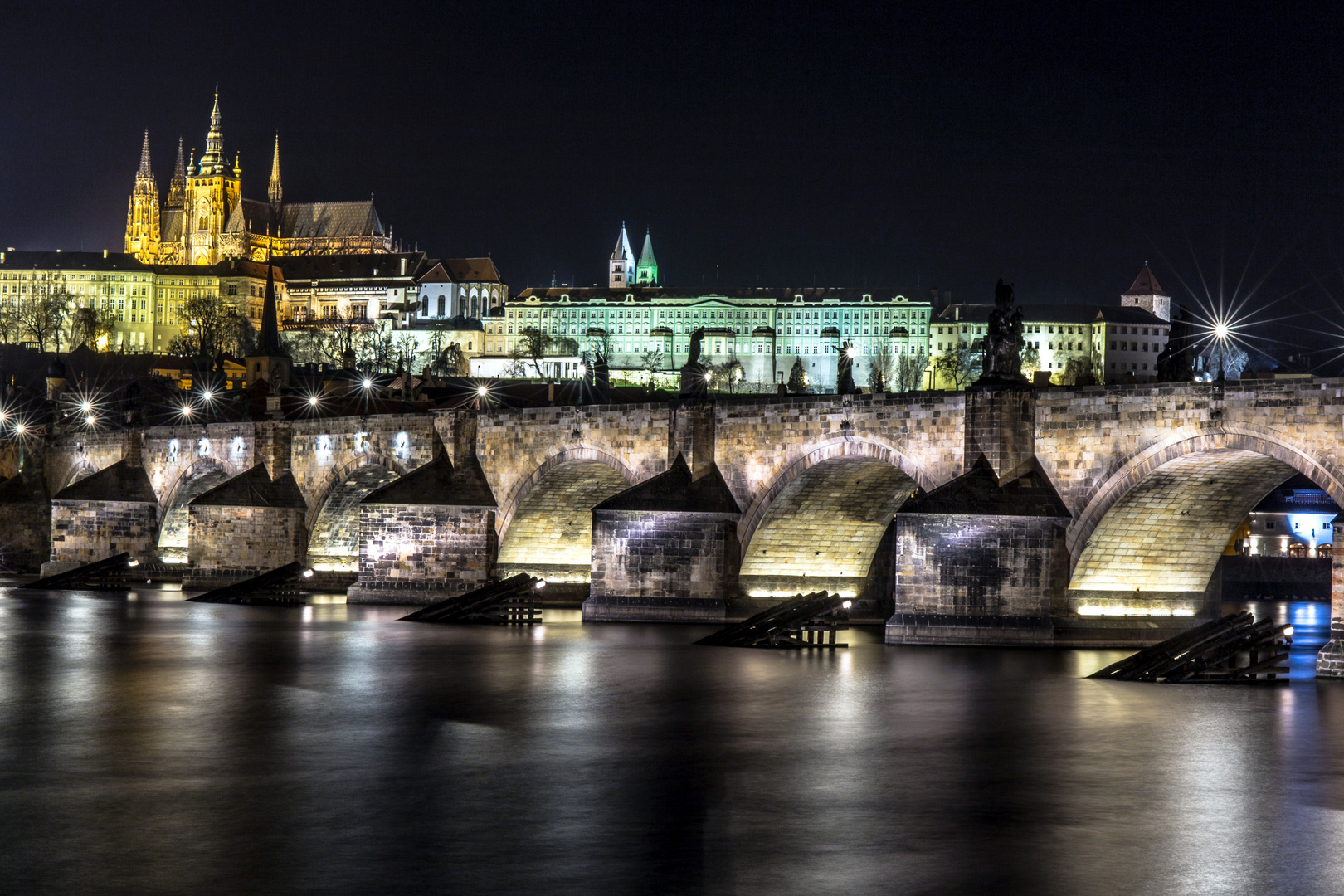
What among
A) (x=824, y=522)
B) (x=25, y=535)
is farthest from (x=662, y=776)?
(x=25, y=535)

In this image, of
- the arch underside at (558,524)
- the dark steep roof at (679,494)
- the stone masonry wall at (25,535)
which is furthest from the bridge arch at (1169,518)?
the stone masonry wall at (25,535)

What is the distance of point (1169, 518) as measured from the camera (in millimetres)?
30562

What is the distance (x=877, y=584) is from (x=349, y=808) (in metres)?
25.3

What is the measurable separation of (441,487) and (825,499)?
11336 millimetres

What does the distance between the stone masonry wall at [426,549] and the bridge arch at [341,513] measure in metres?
6.25

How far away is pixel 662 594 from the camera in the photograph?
36906 mm

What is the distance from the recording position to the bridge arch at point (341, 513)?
51062mm

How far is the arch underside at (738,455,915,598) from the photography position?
36719 mm

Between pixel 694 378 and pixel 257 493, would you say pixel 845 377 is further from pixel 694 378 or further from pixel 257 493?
pixel 257 493

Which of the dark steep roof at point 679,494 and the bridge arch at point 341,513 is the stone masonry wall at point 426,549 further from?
the dark steep roof at point 679,494

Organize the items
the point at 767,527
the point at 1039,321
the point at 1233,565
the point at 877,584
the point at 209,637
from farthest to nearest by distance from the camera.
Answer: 1. the point at 1039,321
2. the point at 1233,565
3. the point at 877,584
4. the point at 767,527
5. the point at 209,637

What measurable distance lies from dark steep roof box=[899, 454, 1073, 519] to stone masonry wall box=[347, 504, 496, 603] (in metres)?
15.4

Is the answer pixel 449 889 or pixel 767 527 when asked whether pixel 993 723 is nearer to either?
pixel 449 889

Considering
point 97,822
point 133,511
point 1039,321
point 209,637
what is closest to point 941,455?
point 209,637
